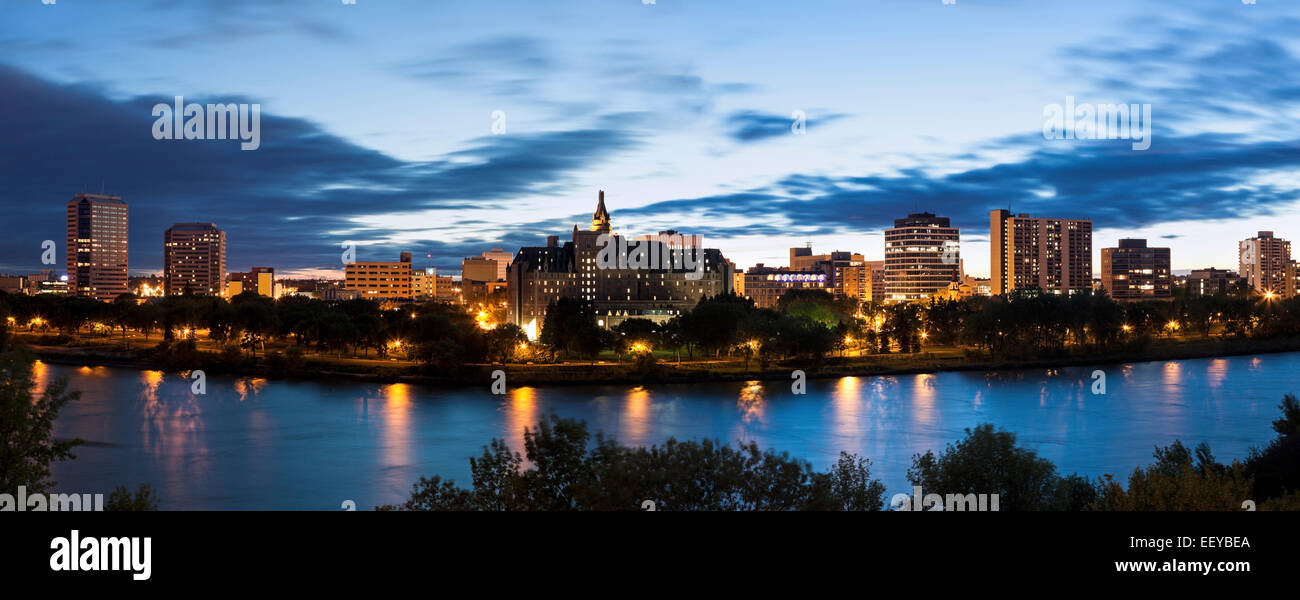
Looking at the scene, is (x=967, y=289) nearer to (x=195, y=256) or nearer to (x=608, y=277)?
(x=608, y=277)

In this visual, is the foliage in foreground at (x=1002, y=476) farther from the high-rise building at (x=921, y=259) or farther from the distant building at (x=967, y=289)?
the high-rise building at (x=921, y=259)

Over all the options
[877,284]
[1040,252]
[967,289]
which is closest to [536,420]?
[967,289]

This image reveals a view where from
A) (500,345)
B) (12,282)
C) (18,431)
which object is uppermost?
(12,282)

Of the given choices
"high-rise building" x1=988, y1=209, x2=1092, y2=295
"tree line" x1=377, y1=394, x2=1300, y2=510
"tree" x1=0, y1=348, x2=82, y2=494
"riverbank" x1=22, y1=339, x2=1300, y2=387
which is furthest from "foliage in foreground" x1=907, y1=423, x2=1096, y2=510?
"high-rise building" x1=988, y1=209, x2=1092, y2=295

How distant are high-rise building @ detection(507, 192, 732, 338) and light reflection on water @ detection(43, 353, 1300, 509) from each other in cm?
2902

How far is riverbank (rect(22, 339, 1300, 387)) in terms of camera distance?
35469 mm

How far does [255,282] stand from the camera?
14575 cm

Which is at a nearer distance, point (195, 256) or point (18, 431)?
point (18, 431)

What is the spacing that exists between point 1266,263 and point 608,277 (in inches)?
4040

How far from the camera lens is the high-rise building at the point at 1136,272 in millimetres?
111375

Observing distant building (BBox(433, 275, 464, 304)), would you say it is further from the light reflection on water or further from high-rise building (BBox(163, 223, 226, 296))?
the light reflection on water

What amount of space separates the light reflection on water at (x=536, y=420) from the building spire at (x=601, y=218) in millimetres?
47360
